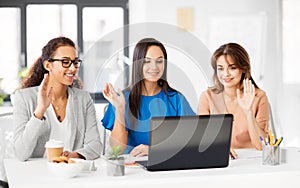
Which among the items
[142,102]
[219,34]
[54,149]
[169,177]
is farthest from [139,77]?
[219,34]

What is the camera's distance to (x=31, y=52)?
5.69 metres

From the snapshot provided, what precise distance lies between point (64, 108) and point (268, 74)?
10.0 ft

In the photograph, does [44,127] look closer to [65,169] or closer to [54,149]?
[54,149]

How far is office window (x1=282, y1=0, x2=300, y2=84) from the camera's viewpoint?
4961mm

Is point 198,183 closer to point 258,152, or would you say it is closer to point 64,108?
point 258,152

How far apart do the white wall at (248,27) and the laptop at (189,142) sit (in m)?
2.97

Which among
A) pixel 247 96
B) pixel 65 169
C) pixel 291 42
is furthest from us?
pixel 291 42

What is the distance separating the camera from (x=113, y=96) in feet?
8.28

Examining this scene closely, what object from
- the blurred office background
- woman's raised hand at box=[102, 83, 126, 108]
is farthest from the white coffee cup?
the blurred office background

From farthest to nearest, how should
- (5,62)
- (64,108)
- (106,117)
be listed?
(5,62) < (106,117) < (64,108)

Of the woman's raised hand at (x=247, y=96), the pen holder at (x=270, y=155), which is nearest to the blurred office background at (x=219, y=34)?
the woman's raised hand at (x=247, y=96)

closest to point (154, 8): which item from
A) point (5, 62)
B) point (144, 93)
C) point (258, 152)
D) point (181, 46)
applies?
point (181, 46)

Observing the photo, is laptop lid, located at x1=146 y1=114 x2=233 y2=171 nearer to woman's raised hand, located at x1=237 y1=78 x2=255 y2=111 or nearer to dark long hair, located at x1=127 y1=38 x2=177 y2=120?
woman's raised hand, located at x1=237 y1=78 x2=255 y2=111

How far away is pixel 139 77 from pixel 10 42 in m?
3.23
